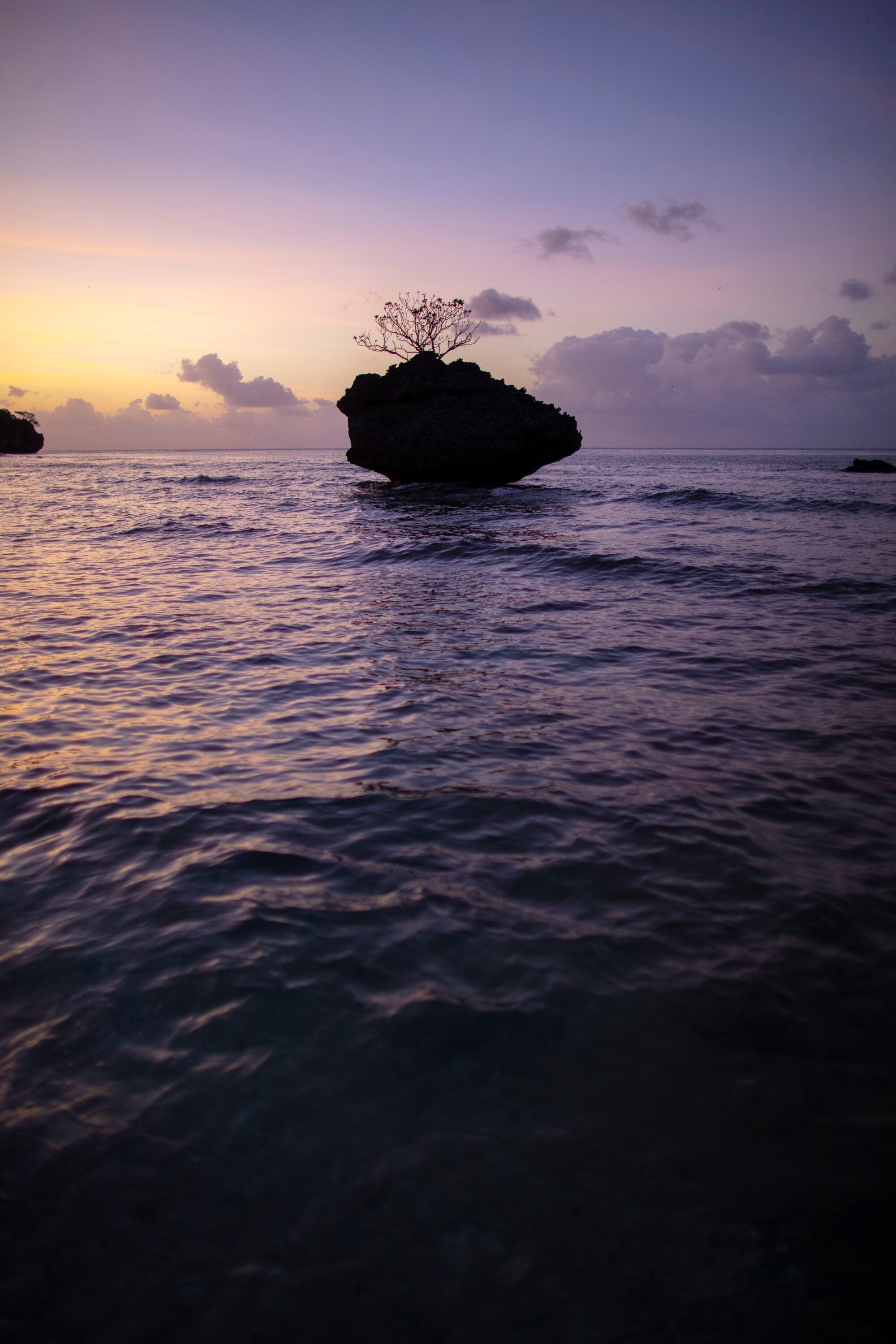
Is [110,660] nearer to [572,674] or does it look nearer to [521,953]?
[572,674]

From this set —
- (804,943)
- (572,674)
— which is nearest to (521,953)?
(804,943)

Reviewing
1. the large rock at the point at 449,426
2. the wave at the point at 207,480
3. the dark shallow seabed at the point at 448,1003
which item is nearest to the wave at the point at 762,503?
the large rock at the point at 449,426

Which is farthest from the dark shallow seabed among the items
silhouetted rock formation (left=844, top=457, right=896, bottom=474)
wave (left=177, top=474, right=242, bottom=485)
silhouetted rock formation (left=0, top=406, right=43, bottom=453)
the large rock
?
silhouetted rock formation (left=0, top=406, right=43, bottom=453)

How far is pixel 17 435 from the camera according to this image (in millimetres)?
90750

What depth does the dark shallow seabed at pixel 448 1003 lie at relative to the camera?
178 cm

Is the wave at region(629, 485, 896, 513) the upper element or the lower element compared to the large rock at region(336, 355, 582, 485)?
lower

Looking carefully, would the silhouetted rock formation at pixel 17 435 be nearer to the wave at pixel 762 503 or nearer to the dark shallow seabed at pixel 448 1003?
the wave at pixel 762 503

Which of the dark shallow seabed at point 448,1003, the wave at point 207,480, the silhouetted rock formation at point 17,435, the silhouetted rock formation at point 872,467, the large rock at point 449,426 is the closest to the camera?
the dark shallow seabed at point 448,1003

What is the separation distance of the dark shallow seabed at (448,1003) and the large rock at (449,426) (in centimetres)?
2183

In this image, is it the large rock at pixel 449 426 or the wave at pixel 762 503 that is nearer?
the wave at pixel 762 503

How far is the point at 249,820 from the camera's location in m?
3.89

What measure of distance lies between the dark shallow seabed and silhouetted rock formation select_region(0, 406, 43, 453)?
10101cm

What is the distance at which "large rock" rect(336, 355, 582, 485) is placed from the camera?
2683cm

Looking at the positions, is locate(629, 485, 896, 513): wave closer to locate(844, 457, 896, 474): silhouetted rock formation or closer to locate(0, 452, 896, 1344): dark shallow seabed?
locate(0, 452, 896, 1344): dark shallow seabed
